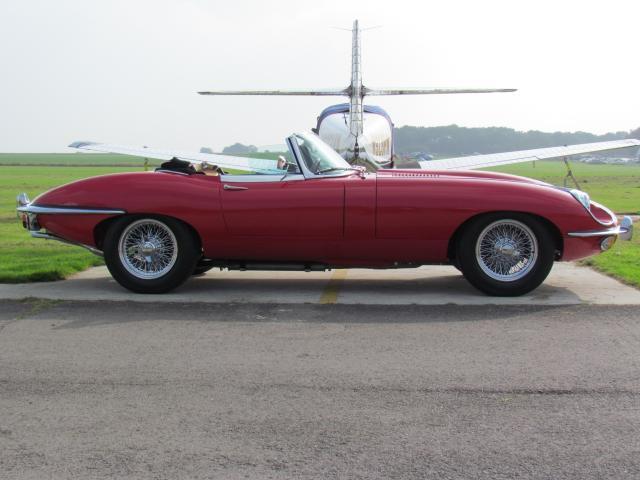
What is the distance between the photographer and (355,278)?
762cm

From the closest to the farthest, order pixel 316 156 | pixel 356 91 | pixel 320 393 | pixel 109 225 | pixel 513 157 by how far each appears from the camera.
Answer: pixel 320 393 → pixel 109 225 → pixel 316 156 → pixel 513 157 → pixel 356 91

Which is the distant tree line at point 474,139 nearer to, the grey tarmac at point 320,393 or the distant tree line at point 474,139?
the distant tree line at point 474,139

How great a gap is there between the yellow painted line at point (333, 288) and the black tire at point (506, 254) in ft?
3.59

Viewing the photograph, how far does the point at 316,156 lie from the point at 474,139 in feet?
394

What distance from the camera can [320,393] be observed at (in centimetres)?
407

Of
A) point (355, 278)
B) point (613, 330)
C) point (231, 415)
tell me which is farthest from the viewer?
point (355, 278)

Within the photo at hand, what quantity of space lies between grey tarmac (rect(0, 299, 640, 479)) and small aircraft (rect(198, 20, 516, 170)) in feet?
42.9

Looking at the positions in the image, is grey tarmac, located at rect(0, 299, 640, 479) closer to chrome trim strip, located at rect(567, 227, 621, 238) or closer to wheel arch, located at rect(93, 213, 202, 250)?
chrome trim strip, located at rect(567, 227, 621, 238)

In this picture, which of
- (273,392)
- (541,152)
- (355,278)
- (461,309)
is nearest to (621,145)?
(541,152)

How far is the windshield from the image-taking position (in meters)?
6.92

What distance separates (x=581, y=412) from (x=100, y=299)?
13.3 feet

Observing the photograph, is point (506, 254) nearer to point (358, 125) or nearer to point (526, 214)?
point (526, 214)

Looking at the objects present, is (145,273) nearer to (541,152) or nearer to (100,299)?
(100,299)

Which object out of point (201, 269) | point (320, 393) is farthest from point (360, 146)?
point (320, 393)
